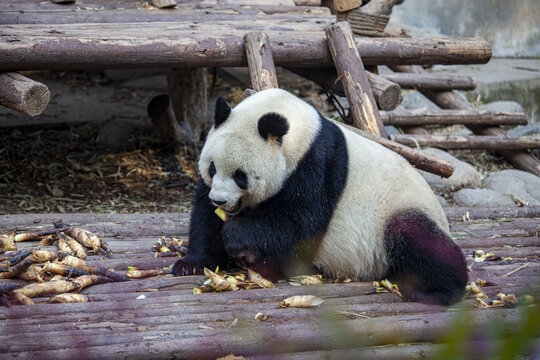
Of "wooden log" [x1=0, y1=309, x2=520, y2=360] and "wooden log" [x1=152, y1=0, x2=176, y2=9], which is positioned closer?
"wooden log" [x1=0, y1=309, x2=520, y2=360]

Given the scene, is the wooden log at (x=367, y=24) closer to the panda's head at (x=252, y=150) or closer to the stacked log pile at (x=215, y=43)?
the stacked log pile at (x=215, y=43)

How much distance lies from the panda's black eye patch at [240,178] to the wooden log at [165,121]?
4.24 metres

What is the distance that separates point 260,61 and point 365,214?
1.97 m

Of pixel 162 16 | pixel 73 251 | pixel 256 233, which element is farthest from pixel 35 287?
pixel 162 16

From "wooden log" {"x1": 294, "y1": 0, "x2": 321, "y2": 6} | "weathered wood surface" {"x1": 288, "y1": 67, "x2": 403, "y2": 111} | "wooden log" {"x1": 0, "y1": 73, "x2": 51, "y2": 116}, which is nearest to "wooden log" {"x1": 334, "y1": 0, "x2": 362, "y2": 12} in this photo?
"wooden log" {"x1": 294, "y1": 0, "x2": 321, "y2": 6}

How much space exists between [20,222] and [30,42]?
141cm

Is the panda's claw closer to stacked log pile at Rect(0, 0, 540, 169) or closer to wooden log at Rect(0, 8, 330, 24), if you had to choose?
stacked log pile at Rect(0, 0, 540, 169)

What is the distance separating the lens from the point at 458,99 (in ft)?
27.0

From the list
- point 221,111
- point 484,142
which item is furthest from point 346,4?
point 221,111

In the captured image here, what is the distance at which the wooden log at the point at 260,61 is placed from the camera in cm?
502

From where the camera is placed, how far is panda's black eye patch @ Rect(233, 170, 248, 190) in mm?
3283

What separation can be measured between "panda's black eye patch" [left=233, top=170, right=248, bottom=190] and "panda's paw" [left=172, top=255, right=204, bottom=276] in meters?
0.64

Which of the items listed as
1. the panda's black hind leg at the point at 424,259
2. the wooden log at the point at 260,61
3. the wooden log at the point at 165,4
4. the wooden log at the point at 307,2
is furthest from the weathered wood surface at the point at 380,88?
the panda's black hind leg at the point at 424,259

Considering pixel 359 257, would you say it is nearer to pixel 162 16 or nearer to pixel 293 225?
pixel 293 225
